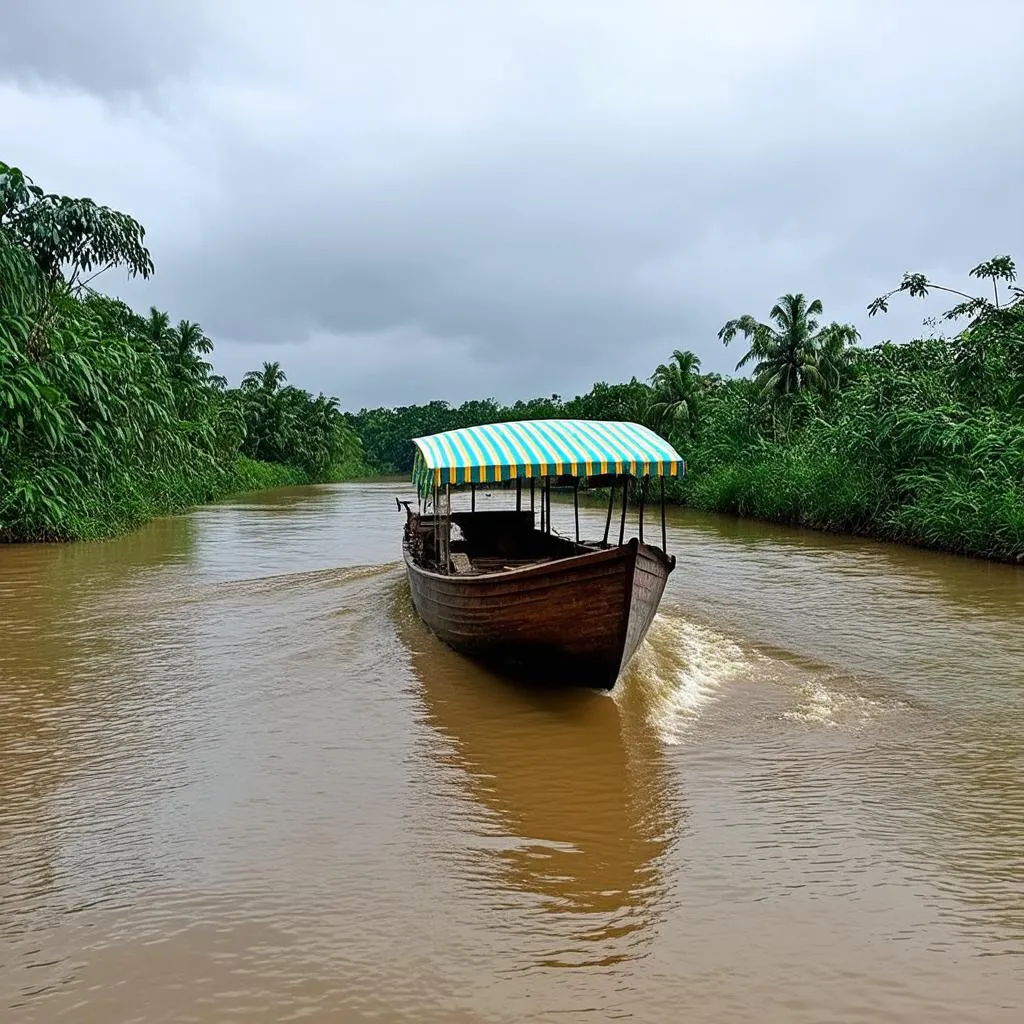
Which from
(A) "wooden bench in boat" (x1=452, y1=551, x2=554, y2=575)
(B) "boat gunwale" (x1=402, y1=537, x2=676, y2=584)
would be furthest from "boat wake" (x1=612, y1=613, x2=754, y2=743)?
(A) "wooden bench in boat" (x1=452, y1=551, x2=554, y2=575)

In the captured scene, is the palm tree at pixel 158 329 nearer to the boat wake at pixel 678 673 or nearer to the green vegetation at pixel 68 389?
the green vegetation at pixel 68 389

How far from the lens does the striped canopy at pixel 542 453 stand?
792cm

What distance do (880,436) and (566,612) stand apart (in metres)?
13.7

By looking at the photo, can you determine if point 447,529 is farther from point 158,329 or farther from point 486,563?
point 158,329

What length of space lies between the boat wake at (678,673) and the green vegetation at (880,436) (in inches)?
297

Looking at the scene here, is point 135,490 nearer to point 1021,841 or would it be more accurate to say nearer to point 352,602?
point 352,602

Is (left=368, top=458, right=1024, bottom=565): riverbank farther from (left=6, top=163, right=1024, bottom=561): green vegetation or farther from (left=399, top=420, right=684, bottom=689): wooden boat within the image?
(left=399, top=420, right=684, bottom=689): wooden boat

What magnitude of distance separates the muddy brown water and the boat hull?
302mm

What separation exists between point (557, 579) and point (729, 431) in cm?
2486

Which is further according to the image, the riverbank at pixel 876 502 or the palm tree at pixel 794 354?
the palm tree at pixel 794 354

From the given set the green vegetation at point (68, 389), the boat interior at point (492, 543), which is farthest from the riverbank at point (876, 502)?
the green vegetation at point (68, 389)

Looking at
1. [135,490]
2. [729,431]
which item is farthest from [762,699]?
[729,431]

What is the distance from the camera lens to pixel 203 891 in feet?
13.7

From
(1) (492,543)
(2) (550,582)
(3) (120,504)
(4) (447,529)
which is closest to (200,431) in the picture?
(3) (120,504)
